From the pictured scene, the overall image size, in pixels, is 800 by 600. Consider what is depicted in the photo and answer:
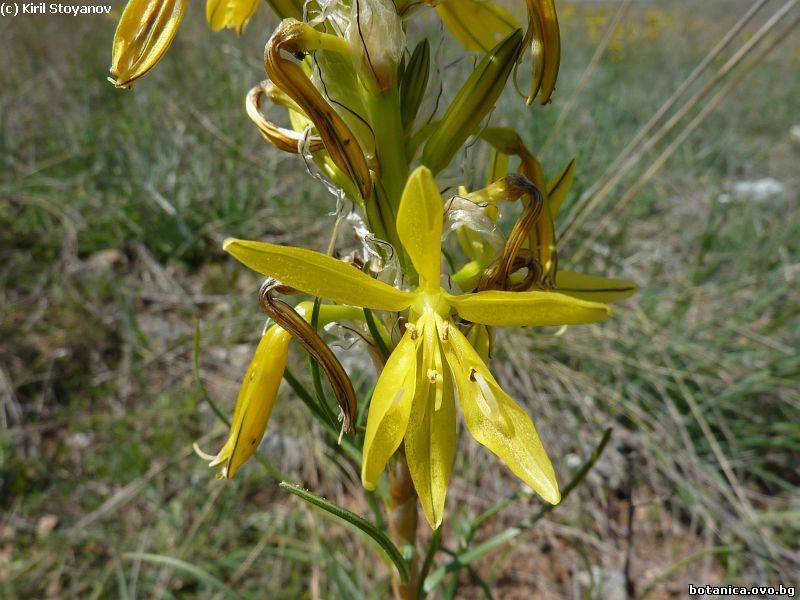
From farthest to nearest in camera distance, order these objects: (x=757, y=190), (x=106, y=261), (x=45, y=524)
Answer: (x=757, y=190) → (x=106, y=261) → (x=45, y=524)

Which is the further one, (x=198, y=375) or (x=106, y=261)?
(x=106, y=261)

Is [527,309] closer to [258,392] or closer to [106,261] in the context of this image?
[258,392]

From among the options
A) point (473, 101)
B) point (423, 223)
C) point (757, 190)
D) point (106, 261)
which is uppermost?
point (473, 101)

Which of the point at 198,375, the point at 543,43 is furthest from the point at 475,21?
the point at 198,375

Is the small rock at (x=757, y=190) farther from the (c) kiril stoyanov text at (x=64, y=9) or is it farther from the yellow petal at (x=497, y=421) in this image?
the (c) kiril stoyanov text at (x=64, y=9)

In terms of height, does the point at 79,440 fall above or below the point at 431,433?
below

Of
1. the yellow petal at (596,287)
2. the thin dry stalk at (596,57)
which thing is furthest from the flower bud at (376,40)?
the thin dry stalk at (596,57)

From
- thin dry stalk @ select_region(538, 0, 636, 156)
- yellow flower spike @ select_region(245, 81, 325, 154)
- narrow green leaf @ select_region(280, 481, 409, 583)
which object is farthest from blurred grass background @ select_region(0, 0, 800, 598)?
yellow flower spike @ select_region(245, 81, 325, 154)
